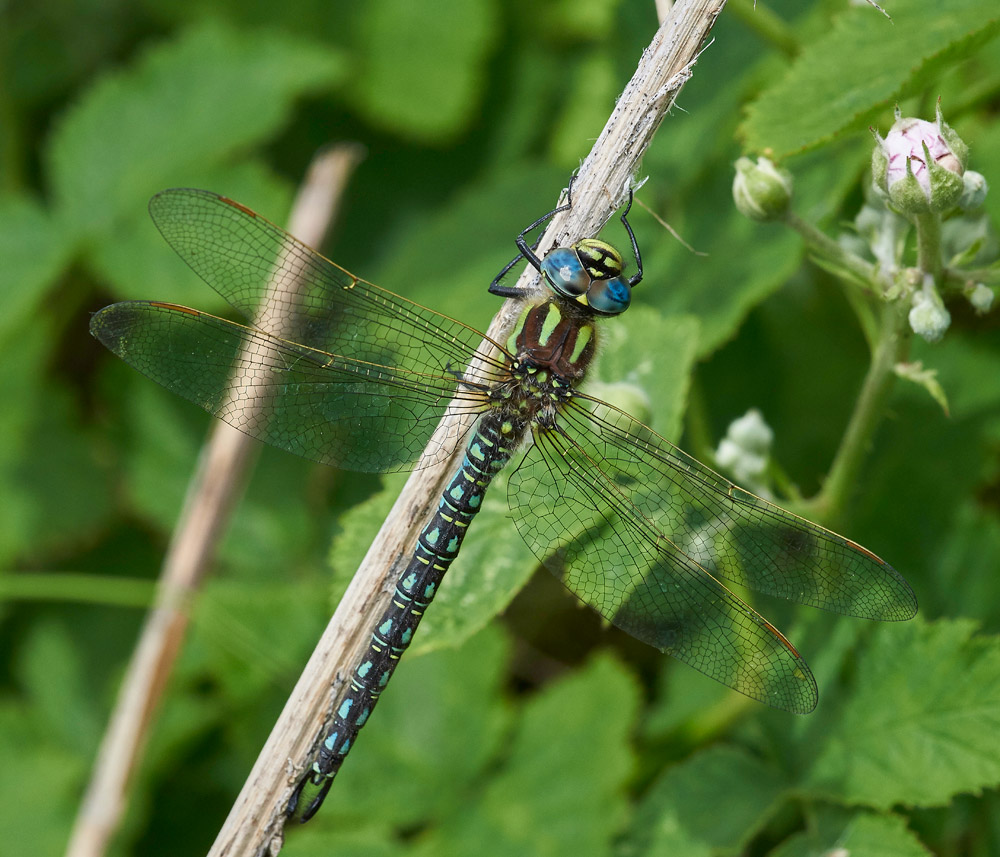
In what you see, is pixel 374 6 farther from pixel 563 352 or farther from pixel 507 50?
pixel 563 352

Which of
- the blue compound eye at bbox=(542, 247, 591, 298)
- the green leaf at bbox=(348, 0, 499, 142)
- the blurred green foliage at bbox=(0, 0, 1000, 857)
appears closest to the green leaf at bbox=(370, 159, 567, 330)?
the blurred green foliage at bbox=(0, 0, 1000, 857)

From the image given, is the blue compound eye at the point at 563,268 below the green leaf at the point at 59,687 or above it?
above

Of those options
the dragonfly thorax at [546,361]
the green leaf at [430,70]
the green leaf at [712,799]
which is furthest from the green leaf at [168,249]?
→ the green leaf at [712,799]

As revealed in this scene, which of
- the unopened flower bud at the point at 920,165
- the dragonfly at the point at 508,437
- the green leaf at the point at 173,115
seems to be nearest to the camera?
the unopened flower bud at the point at 920,165

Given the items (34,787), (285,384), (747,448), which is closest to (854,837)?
(747,448)

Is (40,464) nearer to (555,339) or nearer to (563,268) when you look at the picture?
(555,339)

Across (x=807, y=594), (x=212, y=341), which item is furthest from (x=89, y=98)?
(x=807, y=594)

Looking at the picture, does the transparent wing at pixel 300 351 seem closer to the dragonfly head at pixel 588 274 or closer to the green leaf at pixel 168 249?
the dragonfly head at pixel 588 274
